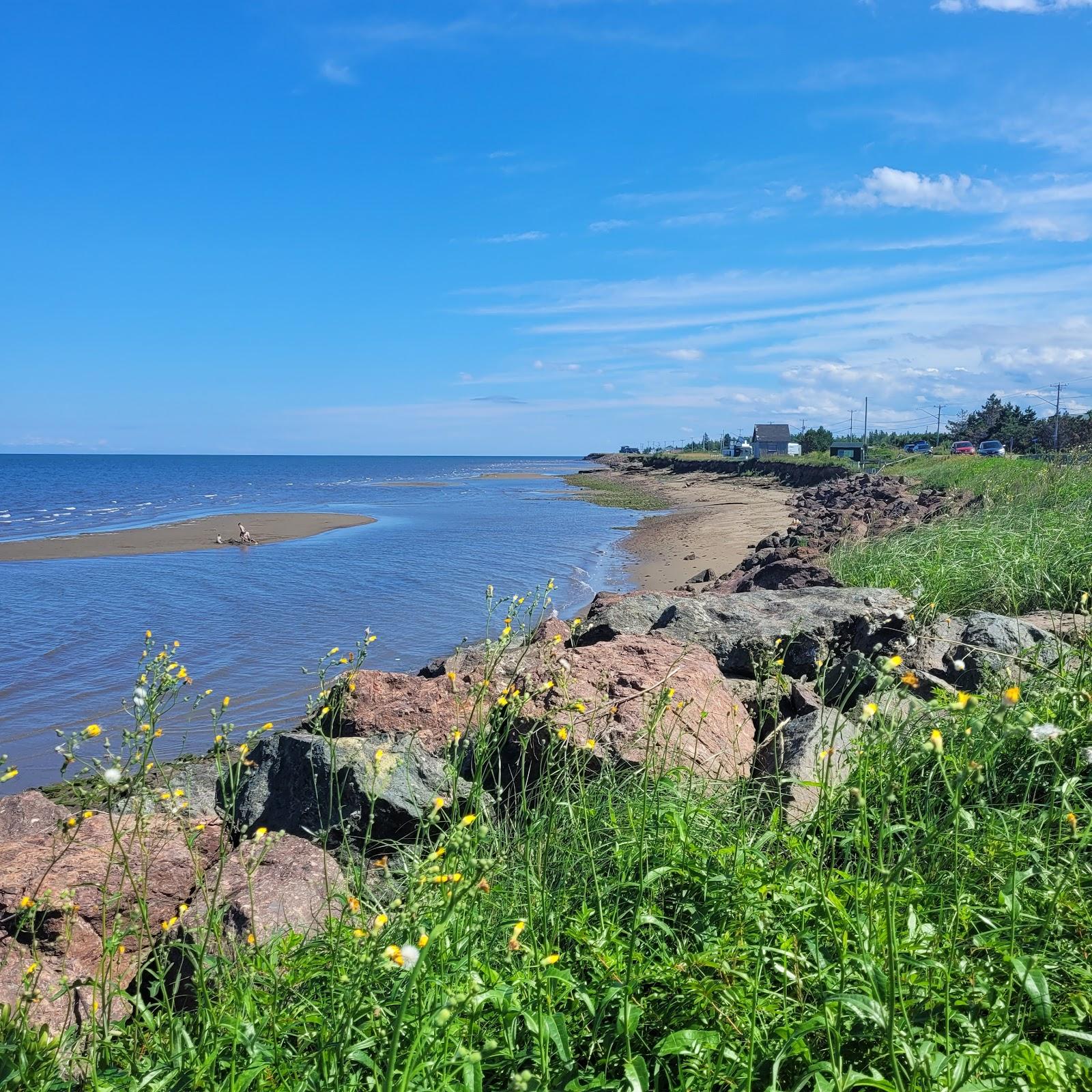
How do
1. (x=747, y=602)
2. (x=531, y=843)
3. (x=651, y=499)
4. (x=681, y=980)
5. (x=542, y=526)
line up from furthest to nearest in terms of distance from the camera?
1. (x=651, y=499)
2. (x=542, y=526)
3. (x=747, y=602)
4. (x=531, y=843)
5. (x=681, y=980)

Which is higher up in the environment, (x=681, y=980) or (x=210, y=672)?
(x=681, y=980)

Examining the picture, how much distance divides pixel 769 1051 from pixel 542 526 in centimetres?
3117

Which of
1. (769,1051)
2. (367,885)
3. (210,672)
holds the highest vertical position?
(769,1051)

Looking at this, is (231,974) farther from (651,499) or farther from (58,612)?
(651,499)

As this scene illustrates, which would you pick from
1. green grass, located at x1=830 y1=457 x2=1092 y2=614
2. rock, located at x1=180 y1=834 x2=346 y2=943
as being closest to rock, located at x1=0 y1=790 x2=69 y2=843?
rock, located at x1=180 y1=834 x2=346 y2=943

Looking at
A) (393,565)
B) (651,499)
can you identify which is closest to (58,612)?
(393,565)

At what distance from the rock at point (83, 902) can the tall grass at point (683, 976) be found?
22 cm

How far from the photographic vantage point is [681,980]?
8.00ft

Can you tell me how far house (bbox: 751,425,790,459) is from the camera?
97438 millimetres

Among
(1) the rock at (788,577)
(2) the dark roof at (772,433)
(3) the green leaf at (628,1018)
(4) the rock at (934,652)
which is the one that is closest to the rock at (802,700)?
(4) the rock at (934,652)

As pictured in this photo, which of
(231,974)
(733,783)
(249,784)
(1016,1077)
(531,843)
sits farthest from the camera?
(249,784)

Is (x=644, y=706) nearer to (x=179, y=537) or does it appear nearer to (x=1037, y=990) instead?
(x=1037, y=990)

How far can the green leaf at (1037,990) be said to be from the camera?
204cm

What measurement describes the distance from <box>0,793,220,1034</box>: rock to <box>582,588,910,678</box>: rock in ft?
12.1
